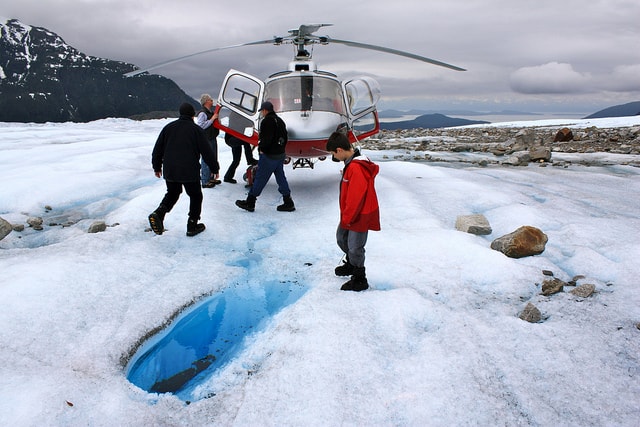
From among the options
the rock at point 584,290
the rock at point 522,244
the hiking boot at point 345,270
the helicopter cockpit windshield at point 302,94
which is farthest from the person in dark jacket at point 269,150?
the rock at point 584,290

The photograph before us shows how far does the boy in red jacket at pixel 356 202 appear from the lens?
3660 millimetres

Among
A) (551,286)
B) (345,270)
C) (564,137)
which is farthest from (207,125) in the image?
(564,137)

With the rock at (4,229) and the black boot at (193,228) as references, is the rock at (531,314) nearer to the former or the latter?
the black boot at (193,228)

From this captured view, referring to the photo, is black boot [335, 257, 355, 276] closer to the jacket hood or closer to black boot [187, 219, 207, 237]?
the jacket hood

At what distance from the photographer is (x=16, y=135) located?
54.6ft

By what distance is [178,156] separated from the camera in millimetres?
5305

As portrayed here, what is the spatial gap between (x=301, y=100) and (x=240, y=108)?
4.54 feet

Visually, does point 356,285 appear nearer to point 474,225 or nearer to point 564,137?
point 474,225

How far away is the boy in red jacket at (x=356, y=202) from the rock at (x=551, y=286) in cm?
176

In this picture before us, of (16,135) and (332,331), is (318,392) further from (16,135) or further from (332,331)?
(16,135)

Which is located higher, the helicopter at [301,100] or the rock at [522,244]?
the helicopter at [301,100]

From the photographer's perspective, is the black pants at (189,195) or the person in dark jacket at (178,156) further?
the black pants at (189,195)

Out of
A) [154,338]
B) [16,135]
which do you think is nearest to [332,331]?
[154,338]

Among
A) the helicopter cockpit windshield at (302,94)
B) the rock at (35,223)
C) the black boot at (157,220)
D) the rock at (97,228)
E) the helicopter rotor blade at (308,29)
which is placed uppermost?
the helicopter rotor blade at (308,29)
